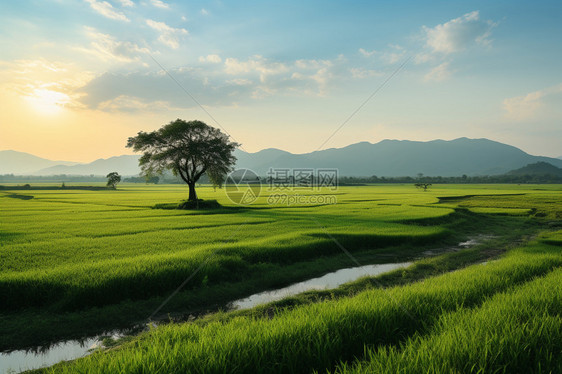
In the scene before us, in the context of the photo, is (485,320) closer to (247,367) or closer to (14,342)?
(247,367)

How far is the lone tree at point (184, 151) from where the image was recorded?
133 feet

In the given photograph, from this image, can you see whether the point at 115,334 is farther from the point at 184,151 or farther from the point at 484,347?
the point at 184,151

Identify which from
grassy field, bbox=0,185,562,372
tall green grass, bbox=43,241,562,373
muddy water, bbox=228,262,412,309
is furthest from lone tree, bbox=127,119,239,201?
tall green grass, bbox=43,241,562,373

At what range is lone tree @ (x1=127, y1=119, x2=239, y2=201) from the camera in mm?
40531

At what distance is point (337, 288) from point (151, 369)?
25.0ft

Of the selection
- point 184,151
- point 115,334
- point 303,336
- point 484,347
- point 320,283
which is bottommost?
point 320,283

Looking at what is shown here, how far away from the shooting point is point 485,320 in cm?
569

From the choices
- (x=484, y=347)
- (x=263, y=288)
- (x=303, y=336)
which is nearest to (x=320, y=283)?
(x=263, y=288)

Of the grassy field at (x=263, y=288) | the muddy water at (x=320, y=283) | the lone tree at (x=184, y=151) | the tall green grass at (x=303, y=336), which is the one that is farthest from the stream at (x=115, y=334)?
the lone tree at (x=184, y=151)

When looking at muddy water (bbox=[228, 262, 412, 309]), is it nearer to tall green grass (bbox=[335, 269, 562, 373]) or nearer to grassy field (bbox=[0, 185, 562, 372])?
grassy field (bbox=[0, 185, 562, 372])

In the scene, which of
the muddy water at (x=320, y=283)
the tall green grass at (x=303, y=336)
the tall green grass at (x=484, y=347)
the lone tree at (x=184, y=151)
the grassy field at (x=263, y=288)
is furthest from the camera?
the lone tree at (x=184, y=151)

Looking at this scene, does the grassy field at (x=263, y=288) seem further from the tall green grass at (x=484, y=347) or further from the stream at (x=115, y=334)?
the stream at (x=115, y=334)

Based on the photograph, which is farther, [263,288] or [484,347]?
[263,288]

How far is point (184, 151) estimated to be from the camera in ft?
133
